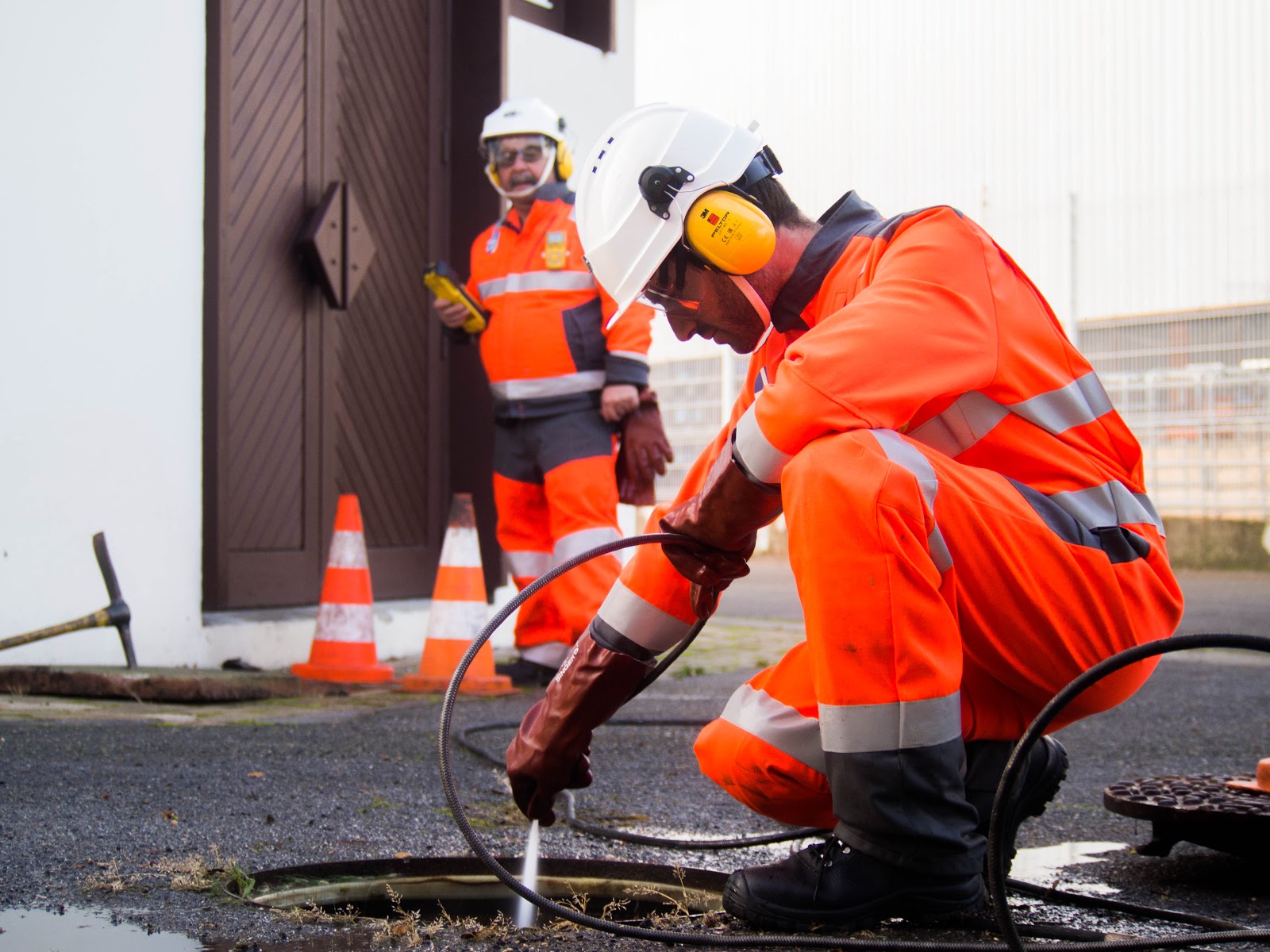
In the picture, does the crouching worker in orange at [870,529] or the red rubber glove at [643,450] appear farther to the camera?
the red rubber glove at [643,450]

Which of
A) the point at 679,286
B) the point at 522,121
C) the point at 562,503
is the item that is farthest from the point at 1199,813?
the point at 522,121

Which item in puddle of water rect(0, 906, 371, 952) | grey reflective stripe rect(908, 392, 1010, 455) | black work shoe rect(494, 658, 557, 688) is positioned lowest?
black work shoe rect(494, 658, 557, 688)

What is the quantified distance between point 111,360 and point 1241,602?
801 centimetres

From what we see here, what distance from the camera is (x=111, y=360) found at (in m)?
4.56

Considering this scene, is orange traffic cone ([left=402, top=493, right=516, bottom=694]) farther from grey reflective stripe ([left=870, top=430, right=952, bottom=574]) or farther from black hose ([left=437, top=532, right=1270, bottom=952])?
grey reflective stripe ([left=870, top=430, right=952, bottom=574])

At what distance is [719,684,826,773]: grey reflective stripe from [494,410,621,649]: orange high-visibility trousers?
2.44 metres

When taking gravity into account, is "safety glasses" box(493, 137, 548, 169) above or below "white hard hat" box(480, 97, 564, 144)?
below

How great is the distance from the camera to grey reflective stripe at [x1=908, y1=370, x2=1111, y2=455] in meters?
2.03

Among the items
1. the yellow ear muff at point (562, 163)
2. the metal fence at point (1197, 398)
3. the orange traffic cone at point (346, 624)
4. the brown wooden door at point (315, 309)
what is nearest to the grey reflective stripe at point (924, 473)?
the orange traffic cone at point (346, 624)

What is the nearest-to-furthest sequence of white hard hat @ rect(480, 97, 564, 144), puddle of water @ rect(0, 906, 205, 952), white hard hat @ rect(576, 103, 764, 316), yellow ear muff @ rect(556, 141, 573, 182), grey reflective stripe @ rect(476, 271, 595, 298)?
puddle of water @ rect(0, 906, 205, 952)
white hard hat @ rect(576, 103, 764, 316)
grey reflective stripe @ rect(476, 271, 595, 298)
white hard hat @ rect(480, 97, 564, 144)
yellow ear muff @ rect(556, 141, 573, 182)

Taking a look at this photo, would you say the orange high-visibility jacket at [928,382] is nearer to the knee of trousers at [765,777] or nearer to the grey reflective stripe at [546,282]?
the knee of trousers at [765,777]

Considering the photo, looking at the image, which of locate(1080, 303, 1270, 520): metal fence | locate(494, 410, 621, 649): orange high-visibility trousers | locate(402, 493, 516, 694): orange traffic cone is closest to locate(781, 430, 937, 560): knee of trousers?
locate(494, 410, 621, 649): orange high-visibility trousers

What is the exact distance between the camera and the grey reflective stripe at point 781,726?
2.01 metres

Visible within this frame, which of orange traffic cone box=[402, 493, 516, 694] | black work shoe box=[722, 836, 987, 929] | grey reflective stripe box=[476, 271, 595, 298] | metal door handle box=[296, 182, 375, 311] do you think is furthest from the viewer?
metal door handle box=[296, 182, 375, 311]
